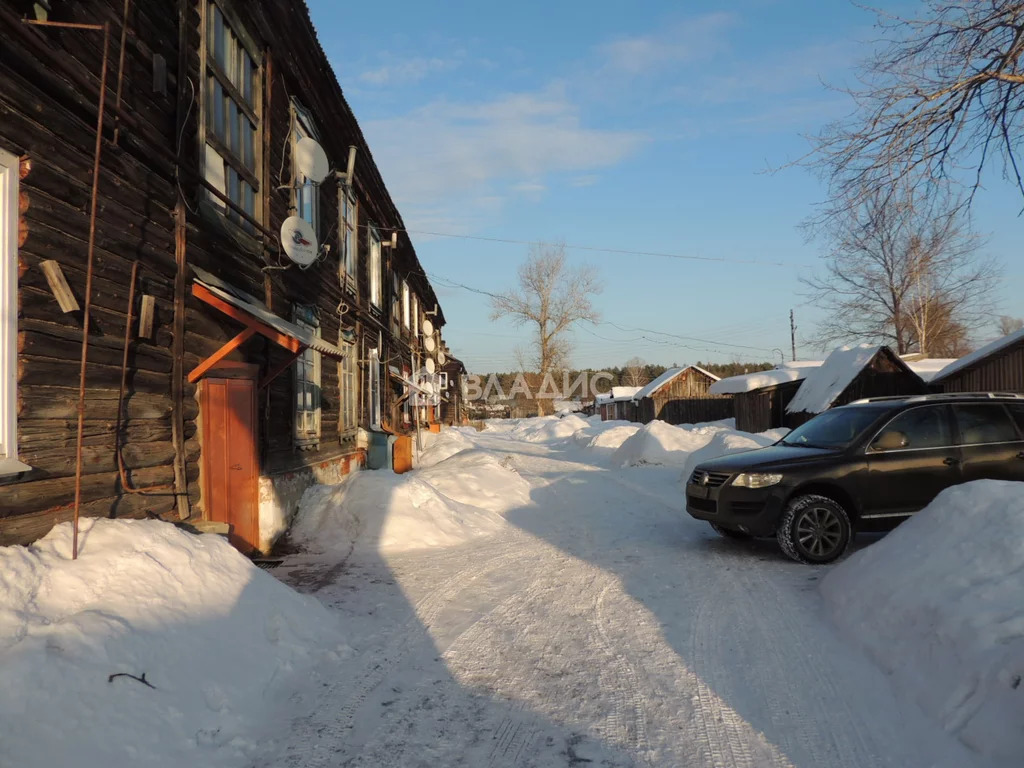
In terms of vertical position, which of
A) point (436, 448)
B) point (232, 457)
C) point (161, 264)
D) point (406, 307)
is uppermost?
point (406, 307)

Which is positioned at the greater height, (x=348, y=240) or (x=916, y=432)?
(x=348, y=240)

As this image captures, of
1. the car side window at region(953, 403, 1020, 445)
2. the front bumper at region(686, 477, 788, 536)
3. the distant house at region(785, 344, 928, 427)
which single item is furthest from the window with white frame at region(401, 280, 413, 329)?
the car side window at region(953, 403, 1020, 445)

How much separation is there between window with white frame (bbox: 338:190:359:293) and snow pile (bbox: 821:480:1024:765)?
1031 cm

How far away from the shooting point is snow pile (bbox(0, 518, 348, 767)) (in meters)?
2.88

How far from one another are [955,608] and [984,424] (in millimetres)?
4613

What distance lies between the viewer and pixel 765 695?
376cm

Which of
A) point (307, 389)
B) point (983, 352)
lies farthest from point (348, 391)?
point (983, 352)

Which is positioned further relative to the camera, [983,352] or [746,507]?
[983,352]

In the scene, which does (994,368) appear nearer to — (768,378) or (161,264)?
(768,378)

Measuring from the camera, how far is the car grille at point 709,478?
731 cm

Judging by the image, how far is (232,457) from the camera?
23.2 ft

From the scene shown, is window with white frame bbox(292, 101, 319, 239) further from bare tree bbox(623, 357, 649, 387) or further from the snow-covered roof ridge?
bare tree bbox(623, 357, 649, 387)

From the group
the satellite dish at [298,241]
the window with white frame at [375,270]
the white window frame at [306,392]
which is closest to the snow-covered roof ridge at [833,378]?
the window with white frame at [375,270]

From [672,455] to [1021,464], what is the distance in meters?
11.6
